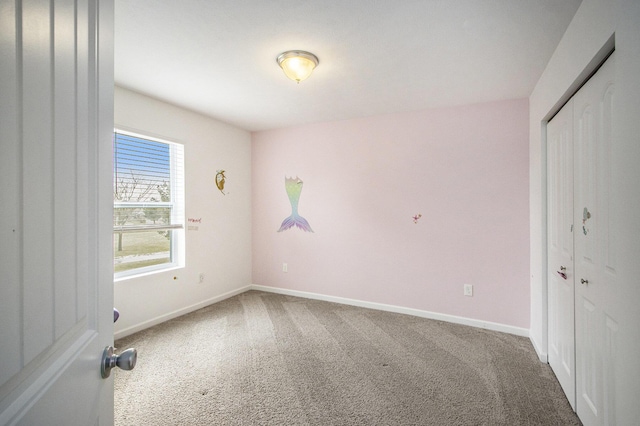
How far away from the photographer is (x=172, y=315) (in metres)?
3.59

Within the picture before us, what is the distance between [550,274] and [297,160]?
3.21m

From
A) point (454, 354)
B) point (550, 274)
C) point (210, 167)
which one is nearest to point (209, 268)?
point (210, 167)

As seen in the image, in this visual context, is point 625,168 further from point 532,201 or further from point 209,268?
Answer: point 209,268

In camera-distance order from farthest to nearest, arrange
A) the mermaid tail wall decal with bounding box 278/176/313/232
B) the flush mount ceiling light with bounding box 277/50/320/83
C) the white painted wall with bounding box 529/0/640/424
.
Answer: the mermaid tail wall decal with bounding box 278/176/313/232, the flush mount ceiling light with bounding box 277/50/320/83, the white painted wall with bounding box 529/0/640/424

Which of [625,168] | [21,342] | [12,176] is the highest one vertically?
[625,168]

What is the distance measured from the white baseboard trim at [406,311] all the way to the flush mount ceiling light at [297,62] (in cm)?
286

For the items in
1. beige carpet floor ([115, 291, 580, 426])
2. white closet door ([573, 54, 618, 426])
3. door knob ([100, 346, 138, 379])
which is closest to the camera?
door knob ([100, 346, 138, 379])

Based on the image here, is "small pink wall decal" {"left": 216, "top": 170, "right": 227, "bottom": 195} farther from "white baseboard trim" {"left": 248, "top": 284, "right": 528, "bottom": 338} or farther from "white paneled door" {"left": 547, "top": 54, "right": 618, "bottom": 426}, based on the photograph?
"white paneled door" {"left": 547, "top": 54, "right": 618, "bottom": 426}

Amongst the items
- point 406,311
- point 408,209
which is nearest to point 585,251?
point 408,209

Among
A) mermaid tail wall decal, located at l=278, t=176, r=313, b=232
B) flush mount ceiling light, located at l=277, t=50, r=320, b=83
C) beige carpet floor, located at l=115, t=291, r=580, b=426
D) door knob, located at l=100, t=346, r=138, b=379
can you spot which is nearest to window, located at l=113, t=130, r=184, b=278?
beige carpet floor, located at l=115, t=291, r=580, b=426

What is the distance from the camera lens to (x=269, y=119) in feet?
13.5

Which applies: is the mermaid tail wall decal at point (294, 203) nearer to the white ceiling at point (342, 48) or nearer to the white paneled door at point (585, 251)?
the white ceiling at point (342, 48)

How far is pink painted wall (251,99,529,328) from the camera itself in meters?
3.28

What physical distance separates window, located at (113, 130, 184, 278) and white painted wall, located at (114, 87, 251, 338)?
119mm
